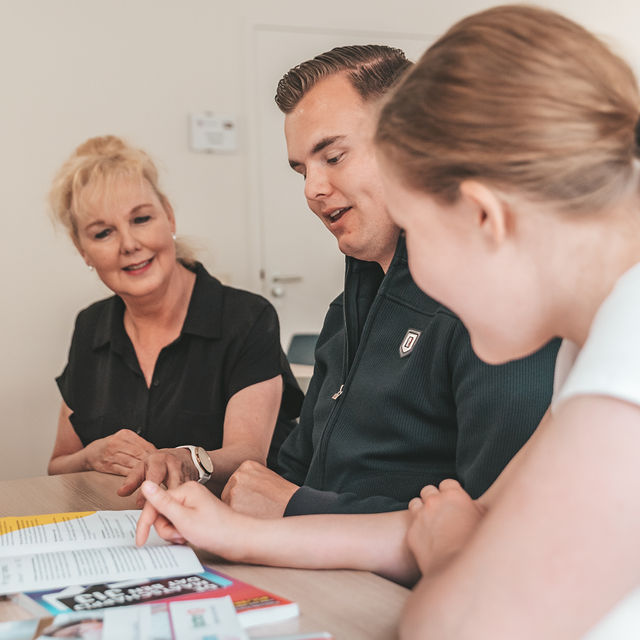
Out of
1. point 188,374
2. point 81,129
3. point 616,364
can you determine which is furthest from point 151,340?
point 81,129

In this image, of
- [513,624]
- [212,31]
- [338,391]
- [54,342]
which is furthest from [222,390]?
[212,31]

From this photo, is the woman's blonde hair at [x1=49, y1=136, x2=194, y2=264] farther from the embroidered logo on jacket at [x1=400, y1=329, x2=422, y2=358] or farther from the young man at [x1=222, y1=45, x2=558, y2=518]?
the embroidered logo on jacket at [x1=400, y1=329, x2=422, y2=358]

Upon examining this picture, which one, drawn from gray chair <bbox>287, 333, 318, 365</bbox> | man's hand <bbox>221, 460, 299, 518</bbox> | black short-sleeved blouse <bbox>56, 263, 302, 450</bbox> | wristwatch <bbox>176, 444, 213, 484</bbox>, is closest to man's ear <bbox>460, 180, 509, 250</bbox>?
man's hand <bbox>221, 460, 299, 518</bbox>

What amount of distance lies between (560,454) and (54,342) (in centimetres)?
336

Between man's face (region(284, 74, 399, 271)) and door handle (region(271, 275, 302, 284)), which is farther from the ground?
man's face (region(284, 74, 399, 271))

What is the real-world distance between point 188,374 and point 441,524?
4.42 ft

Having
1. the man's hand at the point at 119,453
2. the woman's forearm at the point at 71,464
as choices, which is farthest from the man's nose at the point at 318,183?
the woman's forearm at the point at 71,464

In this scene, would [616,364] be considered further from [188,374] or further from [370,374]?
[188,374]

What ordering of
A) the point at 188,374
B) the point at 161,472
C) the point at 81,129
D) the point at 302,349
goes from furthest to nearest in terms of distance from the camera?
the point at 81,129
the point at 302,349
the point at 188,374
the point at 161,472

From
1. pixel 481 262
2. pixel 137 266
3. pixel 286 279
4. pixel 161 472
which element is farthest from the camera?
pixel 286 279

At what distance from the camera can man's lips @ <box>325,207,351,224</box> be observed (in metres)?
1.54

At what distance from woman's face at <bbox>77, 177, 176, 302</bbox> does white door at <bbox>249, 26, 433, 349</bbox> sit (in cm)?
177

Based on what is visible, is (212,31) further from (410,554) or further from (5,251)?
(410,554)

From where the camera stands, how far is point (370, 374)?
1.33 m
